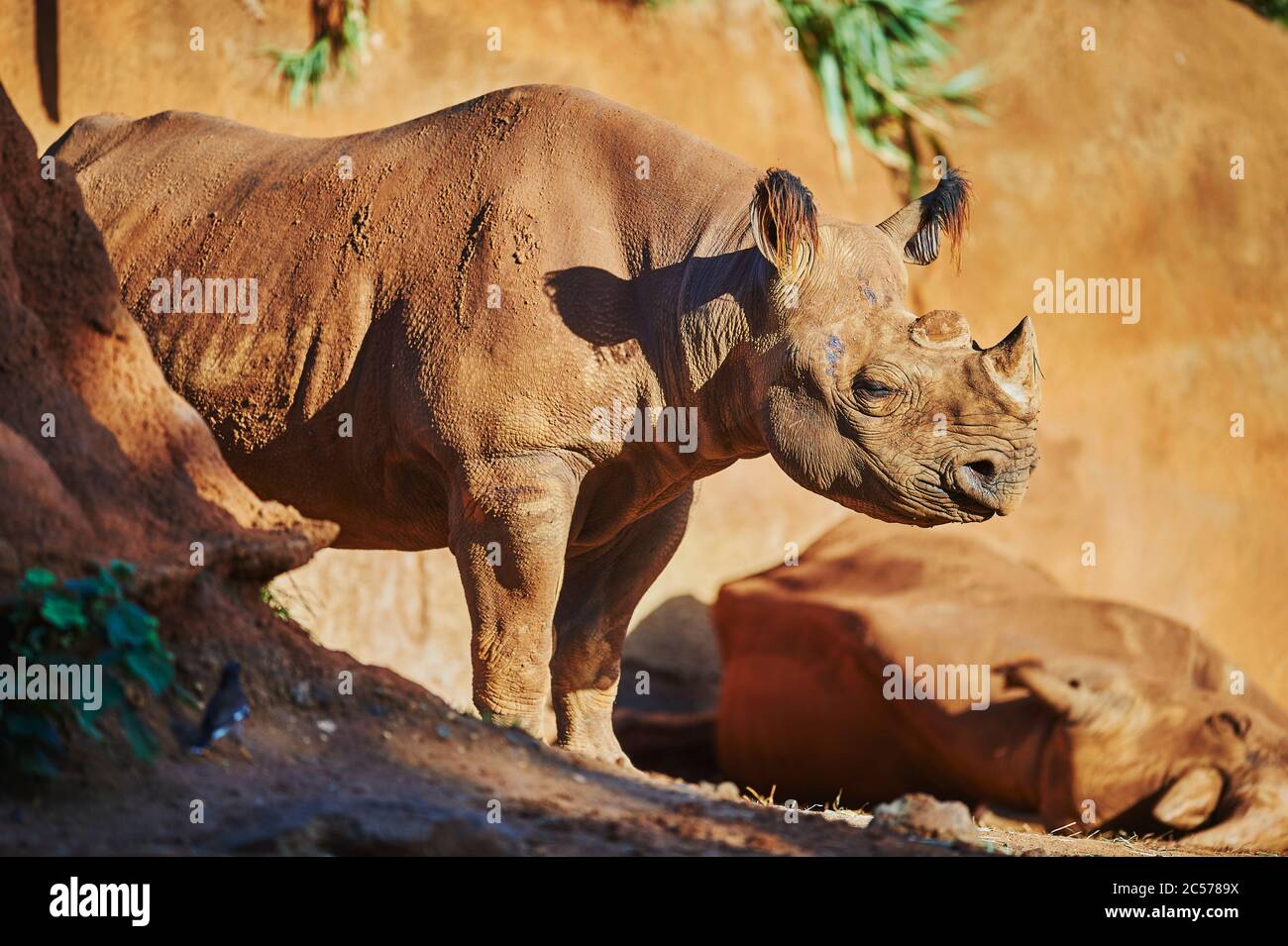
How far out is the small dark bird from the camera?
414 centimetres

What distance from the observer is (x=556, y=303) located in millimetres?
6250

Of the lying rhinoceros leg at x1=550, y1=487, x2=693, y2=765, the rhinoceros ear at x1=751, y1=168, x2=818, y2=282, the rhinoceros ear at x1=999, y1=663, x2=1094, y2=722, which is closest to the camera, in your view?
the rhinoceros ear at x1=751, y1=168, x2=818, y2=282

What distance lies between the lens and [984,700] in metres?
9.61

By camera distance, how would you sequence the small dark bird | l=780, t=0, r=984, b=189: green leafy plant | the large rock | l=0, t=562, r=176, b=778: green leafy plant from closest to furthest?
1. l=0, t=562, r=176, b=778: green leafy plant
2. the small dark bird
3. the large rock
4. l=780, t=0, r=984, b=189: green leafy plant

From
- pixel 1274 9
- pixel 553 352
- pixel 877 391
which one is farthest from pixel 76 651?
pixel 1274 9

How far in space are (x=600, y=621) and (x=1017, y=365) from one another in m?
2.11

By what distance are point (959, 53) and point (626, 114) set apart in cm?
733

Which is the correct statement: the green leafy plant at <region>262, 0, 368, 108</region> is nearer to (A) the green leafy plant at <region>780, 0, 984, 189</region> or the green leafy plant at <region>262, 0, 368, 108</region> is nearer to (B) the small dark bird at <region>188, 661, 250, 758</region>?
(A) the green leafy plant at <region>780, 0, 984, 189</region>

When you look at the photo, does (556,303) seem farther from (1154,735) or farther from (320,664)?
(1154,735)

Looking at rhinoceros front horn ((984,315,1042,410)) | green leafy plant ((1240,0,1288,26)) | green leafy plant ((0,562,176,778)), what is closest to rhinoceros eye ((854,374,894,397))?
rhinoceros front horn ((984,315,1042,410))

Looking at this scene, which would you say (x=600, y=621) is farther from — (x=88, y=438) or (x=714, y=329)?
(x=88, y=438)

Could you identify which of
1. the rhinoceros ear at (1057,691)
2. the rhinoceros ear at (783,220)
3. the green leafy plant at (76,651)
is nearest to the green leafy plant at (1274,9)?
the rhinoceros ear at (1057,691)

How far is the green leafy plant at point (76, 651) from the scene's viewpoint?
3.90 m
